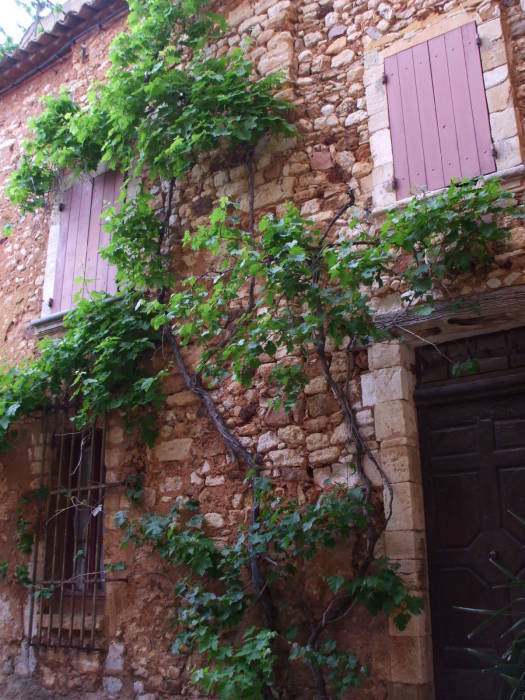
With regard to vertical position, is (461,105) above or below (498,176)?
above

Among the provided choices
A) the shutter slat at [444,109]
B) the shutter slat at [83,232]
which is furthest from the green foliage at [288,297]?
the shutter slat at [83,232]

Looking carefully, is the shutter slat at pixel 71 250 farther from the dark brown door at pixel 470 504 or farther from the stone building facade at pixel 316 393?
the dark brown door at pixel 470 504

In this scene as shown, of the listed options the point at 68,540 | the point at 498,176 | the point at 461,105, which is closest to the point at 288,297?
the point at 498,176

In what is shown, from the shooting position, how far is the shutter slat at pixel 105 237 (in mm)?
5934

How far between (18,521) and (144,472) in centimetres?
129

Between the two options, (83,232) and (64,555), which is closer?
(64,555)

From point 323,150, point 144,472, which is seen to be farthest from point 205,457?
point 323,150

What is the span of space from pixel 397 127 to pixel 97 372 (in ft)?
8.76

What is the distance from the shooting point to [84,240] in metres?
6.20

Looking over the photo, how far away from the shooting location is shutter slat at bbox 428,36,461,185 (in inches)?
165

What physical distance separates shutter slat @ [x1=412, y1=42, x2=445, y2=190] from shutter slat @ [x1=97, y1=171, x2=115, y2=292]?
8.77 ft

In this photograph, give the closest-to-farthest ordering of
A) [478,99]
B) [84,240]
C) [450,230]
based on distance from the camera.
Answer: [450,230] → [478,99] → [84,240]

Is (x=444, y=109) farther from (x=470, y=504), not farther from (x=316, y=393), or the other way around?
(x=470, y=504)

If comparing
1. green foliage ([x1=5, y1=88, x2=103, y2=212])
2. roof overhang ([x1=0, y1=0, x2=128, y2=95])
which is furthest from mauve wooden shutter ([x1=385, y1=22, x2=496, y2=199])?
roof overhang ([x1=0, y1=0, x2=128, y2=95])
